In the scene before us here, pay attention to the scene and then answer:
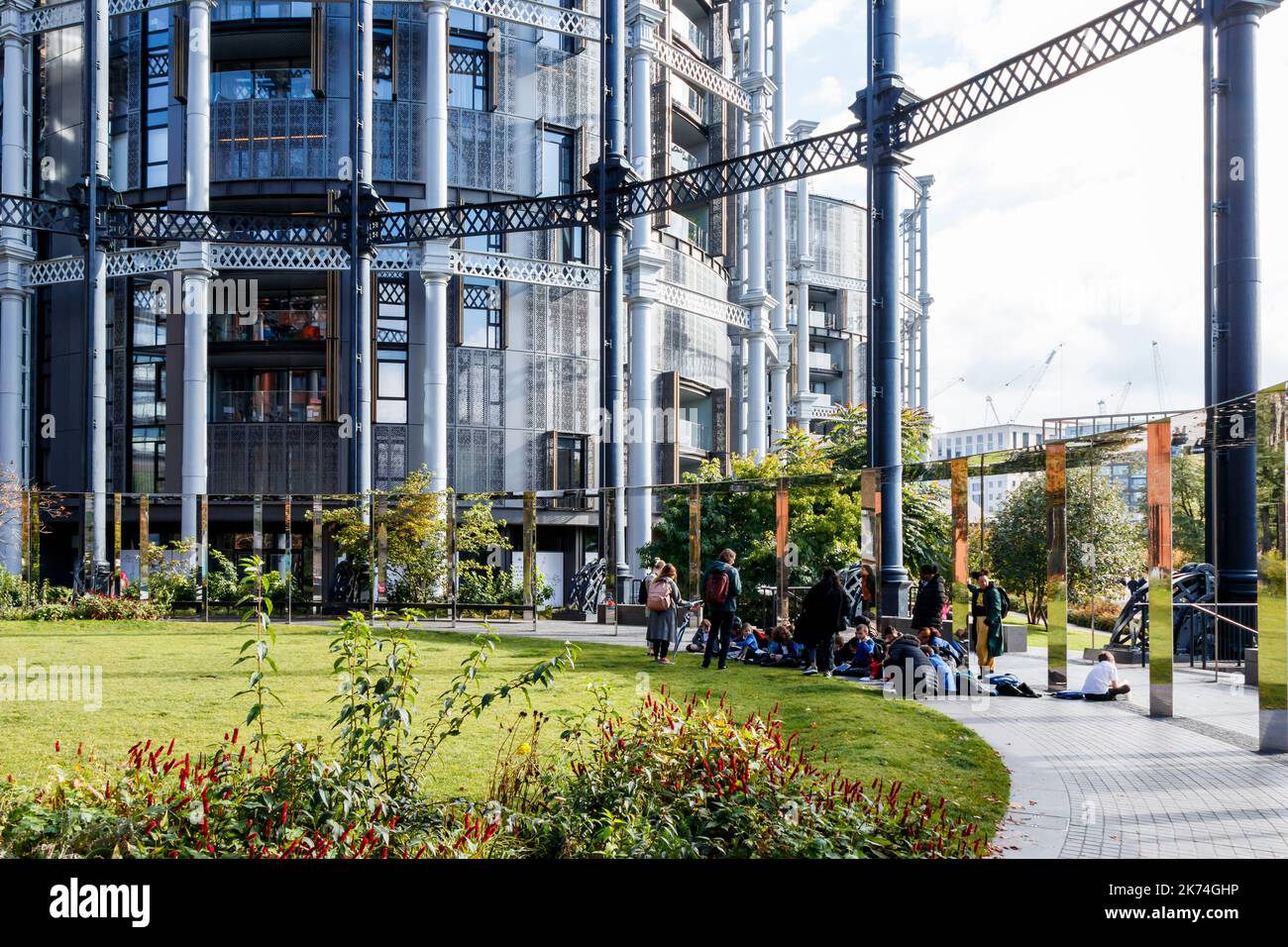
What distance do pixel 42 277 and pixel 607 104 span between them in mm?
22704

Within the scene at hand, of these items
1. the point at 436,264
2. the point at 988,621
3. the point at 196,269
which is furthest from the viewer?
the point at 436,264

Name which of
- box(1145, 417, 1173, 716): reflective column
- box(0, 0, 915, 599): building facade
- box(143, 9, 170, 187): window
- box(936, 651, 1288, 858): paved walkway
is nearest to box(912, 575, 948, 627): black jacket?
box(936, 651, 1288, 858): paved walkway

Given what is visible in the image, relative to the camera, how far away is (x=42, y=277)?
3603 cm

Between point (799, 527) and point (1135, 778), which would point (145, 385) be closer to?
point (799, 527)

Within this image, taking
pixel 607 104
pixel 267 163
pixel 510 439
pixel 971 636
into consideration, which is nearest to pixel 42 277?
pixel 267 163

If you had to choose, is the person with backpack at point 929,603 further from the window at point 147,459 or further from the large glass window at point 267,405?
the window at point 147,459

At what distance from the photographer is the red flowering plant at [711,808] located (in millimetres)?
5133

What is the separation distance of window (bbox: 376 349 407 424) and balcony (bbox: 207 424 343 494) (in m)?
1.91

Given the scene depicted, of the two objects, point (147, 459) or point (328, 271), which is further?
point (147, 459)

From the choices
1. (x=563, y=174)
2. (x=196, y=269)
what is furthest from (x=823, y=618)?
(x=563, y=174)

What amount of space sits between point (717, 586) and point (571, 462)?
79.3 ft

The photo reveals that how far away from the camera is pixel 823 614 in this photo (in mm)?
14617

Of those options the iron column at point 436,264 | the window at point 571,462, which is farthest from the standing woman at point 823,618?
the window at point 571,462

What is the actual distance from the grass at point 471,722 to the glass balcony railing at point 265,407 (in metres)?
18.3
